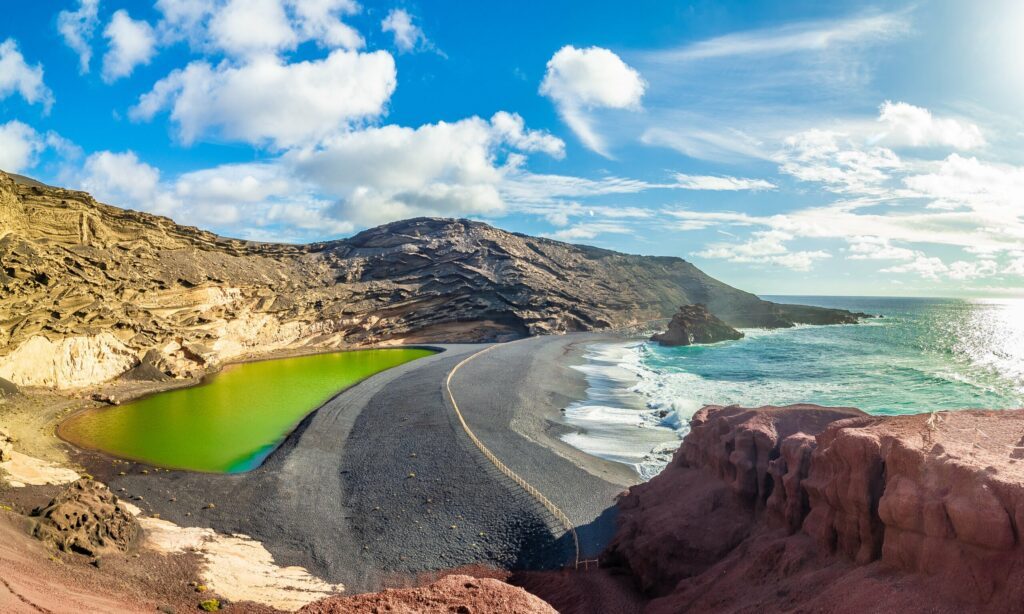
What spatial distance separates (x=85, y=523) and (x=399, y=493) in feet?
26.9

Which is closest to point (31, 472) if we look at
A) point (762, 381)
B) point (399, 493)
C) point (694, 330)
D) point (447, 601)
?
point (399, 493)

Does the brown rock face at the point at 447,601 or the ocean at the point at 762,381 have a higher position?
the brown rock face at the point at 447,601

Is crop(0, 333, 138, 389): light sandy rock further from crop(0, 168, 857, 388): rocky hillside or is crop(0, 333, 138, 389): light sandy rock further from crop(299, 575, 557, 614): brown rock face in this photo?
crop(299, 575, 557, 614): brown rock face

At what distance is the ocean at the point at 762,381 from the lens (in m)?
24.8

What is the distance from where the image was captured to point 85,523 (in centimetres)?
1145

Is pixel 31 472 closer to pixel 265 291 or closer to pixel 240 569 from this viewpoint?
pixel 240 569

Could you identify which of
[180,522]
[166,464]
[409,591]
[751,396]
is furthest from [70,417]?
[751,396]

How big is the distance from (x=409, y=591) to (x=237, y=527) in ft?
35.5

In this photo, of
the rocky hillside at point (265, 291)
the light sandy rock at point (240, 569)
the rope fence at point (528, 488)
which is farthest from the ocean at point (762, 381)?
the rocky hillside at point (265, 291)

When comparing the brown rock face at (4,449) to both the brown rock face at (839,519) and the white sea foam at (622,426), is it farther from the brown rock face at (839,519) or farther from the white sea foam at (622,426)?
the white sea foam at (622,426)

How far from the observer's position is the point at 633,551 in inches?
467

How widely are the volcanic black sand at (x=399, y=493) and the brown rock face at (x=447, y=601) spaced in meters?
6.36

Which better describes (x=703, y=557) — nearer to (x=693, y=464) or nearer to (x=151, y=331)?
(x=693, y=464)

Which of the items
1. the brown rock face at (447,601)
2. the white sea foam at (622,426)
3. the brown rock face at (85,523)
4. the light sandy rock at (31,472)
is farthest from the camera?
the white sea foam at (622,426)
